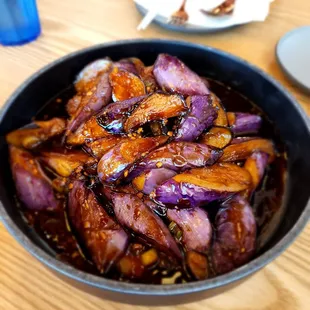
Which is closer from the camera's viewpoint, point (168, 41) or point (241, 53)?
point (168, 41)

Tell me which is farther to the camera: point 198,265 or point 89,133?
point 89,133

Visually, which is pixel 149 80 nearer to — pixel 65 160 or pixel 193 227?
pixel 65 160

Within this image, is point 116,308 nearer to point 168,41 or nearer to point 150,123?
point 150,123

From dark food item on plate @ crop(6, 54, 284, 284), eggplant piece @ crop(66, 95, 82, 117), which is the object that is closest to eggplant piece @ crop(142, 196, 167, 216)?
dark food item on plate @ crop(6, 54, 284, 284)

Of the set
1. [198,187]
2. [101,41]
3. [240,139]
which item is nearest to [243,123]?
[240,139]

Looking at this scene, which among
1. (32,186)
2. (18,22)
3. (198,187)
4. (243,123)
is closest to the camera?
(198,187)

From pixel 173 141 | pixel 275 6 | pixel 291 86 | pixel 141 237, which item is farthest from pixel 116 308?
pixel 275 6
